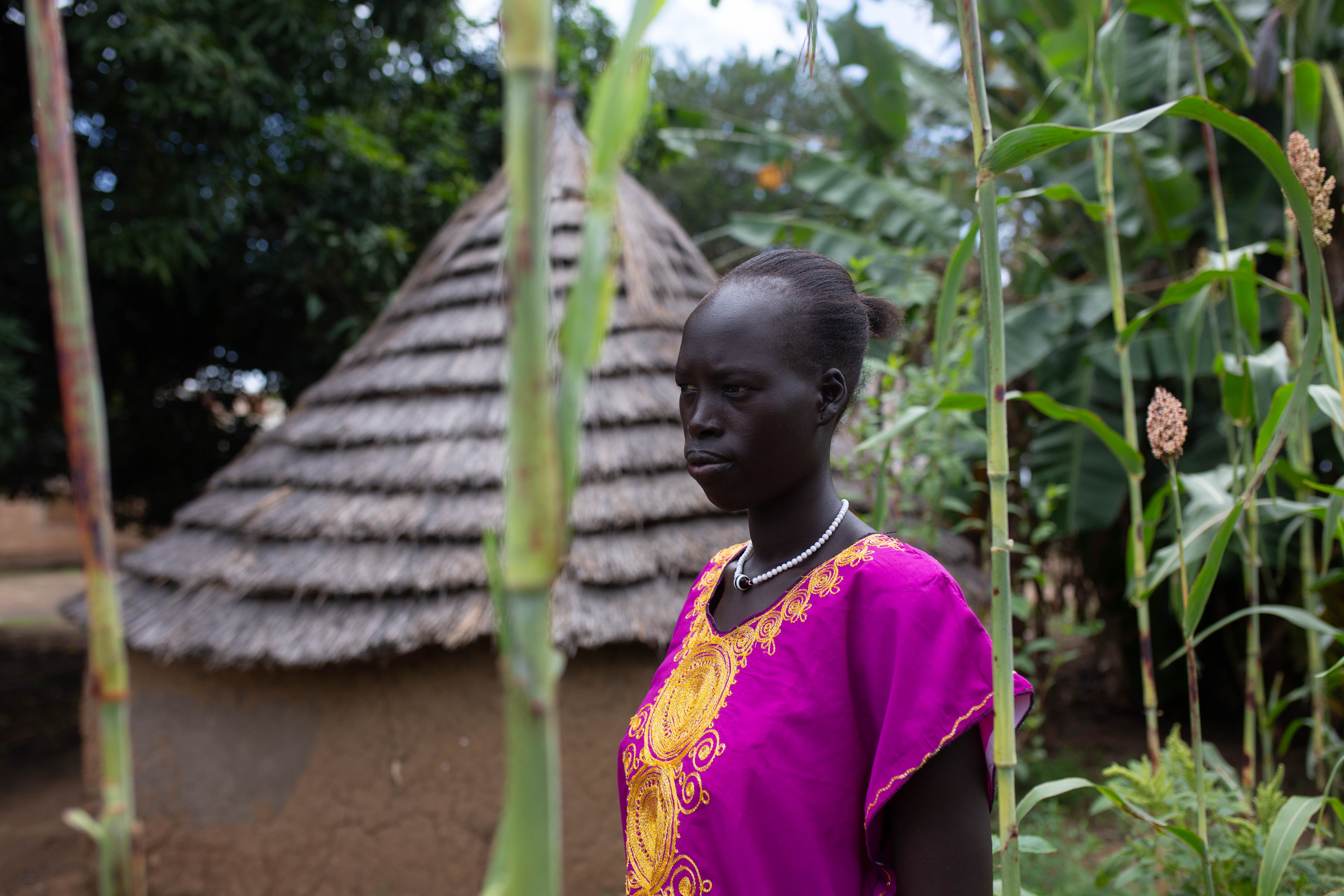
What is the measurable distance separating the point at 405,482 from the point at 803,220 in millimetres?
3365

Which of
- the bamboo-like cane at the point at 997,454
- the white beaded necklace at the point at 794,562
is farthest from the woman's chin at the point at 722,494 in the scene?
the bamboo-like cane at the point at 997,454

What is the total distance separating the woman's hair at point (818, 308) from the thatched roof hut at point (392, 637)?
2021 mm

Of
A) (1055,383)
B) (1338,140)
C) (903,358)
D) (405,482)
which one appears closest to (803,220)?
(1055,383)

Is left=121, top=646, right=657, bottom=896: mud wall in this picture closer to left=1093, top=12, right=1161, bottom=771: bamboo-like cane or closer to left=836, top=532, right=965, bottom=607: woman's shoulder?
left=1093, top=12, right=1161, bottom=771: bamboo-like cane

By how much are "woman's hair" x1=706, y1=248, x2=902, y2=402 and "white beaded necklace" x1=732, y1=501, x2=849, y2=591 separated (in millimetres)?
166

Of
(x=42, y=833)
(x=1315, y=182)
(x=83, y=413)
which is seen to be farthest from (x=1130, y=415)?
(x=42, y=833)

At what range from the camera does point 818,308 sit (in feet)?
3.61

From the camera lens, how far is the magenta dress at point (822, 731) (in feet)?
3.11

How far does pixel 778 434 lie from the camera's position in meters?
1.06

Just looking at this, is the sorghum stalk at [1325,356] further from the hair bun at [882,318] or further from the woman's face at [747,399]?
the woman's face at [747,399]

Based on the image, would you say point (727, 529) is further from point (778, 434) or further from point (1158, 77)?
point (1158, 77)

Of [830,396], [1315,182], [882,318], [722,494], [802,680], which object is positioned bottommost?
[802,680]

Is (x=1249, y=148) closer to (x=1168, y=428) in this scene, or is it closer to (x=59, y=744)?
(x=1168, y=428)

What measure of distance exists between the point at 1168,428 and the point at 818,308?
0.59 metres
